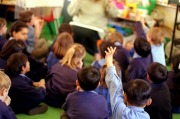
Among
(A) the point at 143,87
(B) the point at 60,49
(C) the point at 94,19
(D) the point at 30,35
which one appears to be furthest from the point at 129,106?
(C) the point at 94,19

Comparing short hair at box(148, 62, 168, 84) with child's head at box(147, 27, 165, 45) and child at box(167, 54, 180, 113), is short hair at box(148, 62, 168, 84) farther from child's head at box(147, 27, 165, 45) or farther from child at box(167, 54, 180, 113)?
child's head at box(147, 27, 165, 45)

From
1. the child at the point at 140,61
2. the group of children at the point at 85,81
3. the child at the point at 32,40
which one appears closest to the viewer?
the group of children at the point at 85,81

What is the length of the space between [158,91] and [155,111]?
16 centimetres

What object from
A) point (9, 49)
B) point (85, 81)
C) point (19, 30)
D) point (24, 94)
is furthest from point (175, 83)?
point (19, 30)

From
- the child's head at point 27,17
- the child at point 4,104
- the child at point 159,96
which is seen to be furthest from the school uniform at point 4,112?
the child's head at point 27,17

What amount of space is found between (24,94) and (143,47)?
3.99 feet

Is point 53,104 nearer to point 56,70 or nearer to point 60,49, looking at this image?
point 56,70

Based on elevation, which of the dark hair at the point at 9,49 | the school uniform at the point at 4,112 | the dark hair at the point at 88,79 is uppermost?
the dark hair at the point at 88,79

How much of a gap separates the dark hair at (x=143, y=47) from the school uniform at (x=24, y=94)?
102 centimetres

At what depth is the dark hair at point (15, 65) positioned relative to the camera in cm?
238

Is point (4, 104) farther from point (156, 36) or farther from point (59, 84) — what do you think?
point (156, 36)

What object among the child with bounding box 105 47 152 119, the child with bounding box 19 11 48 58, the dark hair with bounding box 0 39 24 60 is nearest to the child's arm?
Answer: the child with bounding box 105 47 152 119

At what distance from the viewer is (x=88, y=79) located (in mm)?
1942

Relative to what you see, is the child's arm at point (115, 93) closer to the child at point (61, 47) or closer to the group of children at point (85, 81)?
the group of children at point (85, 81)
